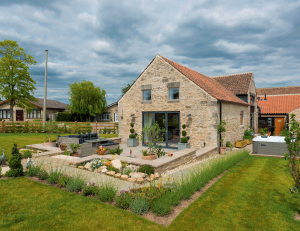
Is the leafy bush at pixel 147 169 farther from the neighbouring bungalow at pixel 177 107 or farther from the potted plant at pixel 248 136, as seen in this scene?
the potted plant at pixel 248 136

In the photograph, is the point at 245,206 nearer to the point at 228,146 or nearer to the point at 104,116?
the point at 228,146

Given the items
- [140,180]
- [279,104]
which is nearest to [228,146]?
[140,180]

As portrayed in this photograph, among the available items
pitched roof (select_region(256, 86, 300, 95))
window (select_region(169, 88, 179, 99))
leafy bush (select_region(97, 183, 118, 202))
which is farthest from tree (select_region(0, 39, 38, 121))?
pitched roof (select_region(256, 86, 300, 95))

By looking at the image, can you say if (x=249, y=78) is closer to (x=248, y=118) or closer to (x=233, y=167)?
(x=248, y=118)

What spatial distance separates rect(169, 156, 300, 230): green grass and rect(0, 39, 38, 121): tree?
100 ft

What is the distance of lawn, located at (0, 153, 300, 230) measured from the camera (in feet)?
13.6

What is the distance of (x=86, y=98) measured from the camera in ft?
125

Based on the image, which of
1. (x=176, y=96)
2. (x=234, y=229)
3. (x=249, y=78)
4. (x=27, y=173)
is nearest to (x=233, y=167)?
(x=234, y=229)

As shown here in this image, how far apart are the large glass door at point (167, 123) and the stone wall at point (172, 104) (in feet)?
1.43

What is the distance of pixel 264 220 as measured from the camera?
4.43 metres

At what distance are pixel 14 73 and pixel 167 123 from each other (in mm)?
25509

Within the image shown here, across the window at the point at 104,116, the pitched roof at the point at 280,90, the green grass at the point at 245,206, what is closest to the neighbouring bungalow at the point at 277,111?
the pitched roof at the point at 280,90

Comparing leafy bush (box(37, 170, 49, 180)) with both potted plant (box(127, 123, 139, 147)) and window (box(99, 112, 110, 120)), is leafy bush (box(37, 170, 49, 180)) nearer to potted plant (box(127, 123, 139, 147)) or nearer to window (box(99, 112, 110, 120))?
potted plant (box(127, 123, 139, 147))

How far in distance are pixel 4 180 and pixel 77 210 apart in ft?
12.2
